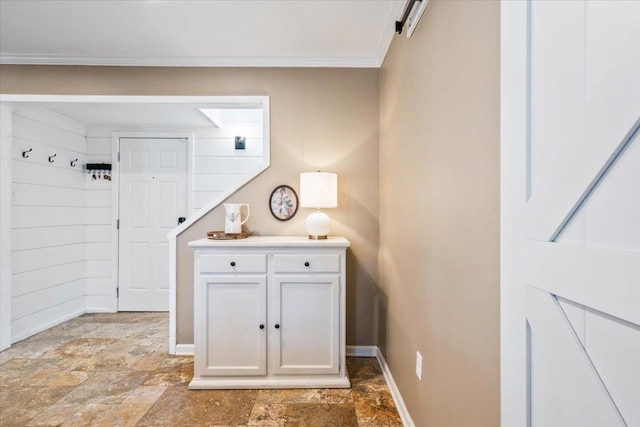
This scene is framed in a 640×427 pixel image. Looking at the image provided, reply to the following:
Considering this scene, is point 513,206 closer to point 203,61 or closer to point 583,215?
point 583,215

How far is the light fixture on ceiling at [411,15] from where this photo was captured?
152 cm

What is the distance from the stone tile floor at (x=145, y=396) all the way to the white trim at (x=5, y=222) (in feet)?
0.74

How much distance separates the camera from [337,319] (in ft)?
7.26

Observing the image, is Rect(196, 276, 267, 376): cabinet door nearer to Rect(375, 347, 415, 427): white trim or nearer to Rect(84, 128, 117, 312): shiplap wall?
Rect(375, 347, 415, 427): white trim

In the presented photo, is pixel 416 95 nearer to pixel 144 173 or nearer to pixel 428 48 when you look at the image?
pixel 428 48

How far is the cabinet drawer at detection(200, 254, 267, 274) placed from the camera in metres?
2.20

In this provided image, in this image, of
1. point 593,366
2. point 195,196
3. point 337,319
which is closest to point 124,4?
point 195,196

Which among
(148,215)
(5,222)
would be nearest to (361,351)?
(148,215)

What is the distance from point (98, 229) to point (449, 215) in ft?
13.3

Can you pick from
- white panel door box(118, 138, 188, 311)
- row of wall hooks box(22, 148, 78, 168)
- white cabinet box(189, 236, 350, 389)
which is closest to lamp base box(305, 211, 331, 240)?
white cabinet box(189, 236, 350, 389)

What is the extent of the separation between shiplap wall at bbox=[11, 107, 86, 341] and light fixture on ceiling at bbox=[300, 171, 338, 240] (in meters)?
2.75

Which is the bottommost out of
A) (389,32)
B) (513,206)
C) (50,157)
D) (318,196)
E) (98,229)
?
(98,229)

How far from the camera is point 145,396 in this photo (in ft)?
6.88

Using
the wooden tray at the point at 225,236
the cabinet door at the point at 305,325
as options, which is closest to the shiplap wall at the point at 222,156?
the wooden tray at the point at 225,236
